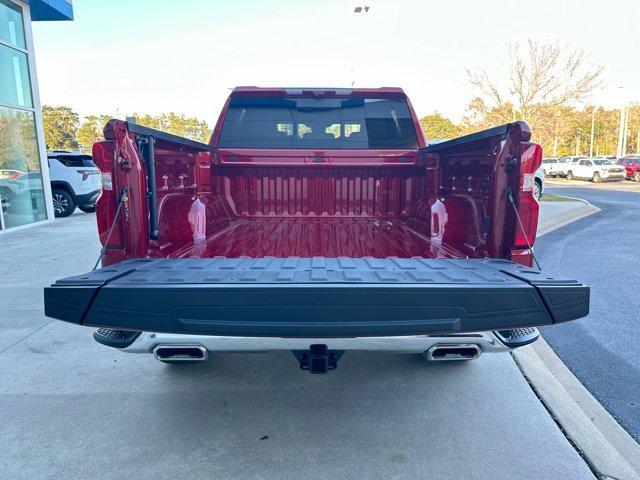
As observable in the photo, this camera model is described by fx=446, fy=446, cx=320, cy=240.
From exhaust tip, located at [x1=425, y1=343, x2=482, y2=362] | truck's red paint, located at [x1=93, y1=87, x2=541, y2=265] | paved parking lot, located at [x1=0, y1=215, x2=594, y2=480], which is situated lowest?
paved parking lot, located at [x1=0, y1=215, x2=594, y2=480]

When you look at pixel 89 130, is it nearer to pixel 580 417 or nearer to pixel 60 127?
pixel 60 127

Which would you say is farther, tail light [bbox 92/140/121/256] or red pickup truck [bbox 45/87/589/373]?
tail light [bbox 92/140/121/256]

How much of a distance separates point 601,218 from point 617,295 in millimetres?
8829

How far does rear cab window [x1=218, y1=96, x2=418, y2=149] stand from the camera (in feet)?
14.6

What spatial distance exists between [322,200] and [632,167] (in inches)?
1382

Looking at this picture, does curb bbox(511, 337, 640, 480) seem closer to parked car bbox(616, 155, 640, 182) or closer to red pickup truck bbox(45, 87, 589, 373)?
red pickup truck bbox(45, 87, 589, 373)

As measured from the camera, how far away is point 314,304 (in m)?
1.95

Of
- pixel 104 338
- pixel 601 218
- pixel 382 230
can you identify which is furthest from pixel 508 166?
pixel 601 218

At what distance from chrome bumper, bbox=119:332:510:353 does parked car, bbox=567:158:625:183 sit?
35.8m

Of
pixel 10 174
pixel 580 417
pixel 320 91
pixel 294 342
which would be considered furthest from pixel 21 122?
pixel 580 417

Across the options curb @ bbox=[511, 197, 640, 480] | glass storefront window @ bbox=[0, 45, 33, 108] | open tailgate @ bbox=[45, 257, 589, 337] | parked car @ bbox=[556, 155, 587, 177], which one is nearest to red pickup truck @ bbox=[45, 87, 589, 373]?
open tailgate @ bbox=[45, 257, 589, 337]

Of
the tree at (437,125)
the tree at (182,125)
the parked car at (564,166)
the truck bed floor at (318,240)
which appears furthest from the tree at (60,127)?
the truck bed floor at (318,240)

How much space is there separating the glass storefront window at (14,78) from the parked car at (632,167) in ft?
117

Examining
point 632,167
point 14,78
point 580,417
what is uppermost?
point 14,78
